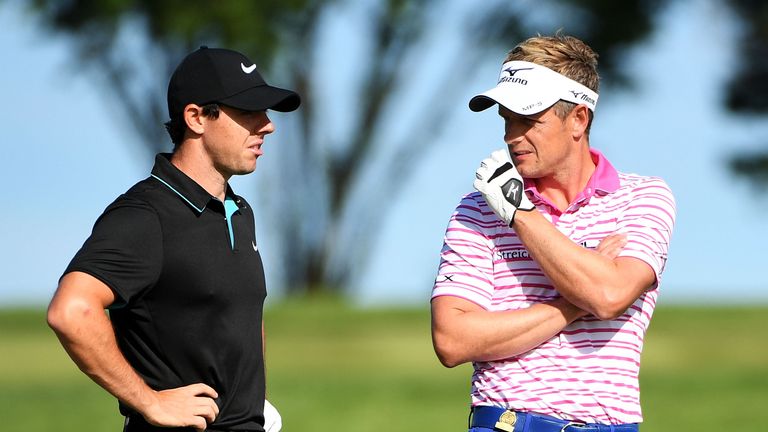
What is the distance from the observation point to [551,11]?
3000 centimetres

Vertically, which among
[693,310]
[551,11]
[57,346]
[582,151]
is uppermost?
[551,11]

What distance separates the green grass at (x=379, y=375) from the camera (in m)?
14.1

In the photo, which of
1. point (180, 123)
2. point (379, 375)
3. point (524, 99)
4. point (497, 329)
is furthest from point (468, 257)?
point (379, 375)

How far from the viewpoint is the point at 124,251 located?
4.40 meters

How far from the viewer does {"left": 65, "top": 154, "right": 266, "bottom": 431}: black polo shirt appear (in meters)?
4.42

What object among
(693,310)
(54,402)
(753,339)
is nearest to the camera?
(54,402)

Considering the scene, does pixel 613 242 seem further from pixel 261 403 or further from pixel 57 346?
pixel 57 346

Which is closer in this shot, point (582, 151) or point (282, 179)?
point (582, 151)

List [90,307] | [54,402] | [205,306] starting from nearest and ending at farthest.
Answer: [90,307] < [205,306] < [54,402]

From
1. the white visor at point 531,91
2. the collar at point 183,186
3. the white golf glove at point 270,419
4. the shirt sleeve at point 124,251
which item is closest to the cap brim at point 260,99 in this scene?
the collar at point 183,186

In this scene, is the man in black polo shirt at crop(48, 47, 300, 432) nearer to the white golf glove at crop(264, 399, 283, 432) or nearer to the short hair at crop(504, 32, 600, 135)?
the white golf glove at crop(264, 399, 283, 432)

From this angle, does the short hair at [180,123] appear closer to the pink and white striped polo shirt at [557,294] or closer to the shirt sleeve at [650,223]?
the pink and white striped polo shirt at [557,294]

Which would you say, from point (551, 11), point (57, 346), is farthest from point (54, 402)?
point (551, 11)

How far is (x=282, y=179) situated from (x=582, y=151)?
25.0 m
